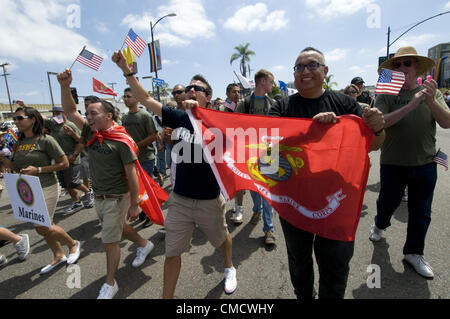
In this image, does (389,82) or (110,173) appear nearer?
(389,82)

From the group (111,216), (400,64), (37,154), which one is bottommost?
(111,216)

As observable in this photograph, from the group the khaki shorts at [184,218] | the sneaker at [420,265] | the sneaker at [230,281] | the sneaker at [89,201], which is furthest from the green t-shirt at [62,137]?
the sneaker at [420,265]

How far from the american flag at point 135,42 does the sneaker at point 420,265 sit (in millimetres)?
4033

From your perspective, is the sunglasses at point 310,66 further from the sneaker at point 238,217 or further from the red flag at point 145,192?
the sneaker at point 238,217

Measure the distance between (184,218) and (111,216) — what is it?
90cm

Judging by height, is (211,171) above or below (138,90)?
below

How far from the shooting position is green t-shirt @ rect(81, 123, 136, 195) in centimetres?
250

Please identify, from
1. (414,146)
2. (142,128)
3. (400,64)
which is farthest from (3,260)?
(400,64)

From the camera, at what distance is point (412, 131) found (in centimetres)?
246

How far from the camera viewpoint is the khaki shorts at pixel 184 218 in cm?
221

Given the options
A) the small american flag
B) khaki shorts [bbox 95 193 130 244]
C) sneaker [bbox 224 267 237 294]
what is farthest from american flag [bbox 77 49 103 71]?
the small american flag

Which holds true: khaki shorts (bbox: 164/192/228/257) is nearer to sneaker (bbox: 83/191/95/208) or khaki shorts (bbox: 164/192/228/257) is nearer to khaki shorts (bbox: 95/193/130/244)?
khaki shorts (bbox: 95/193/130/244)

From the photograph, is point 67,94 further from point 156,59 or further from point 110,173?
point 156,59
